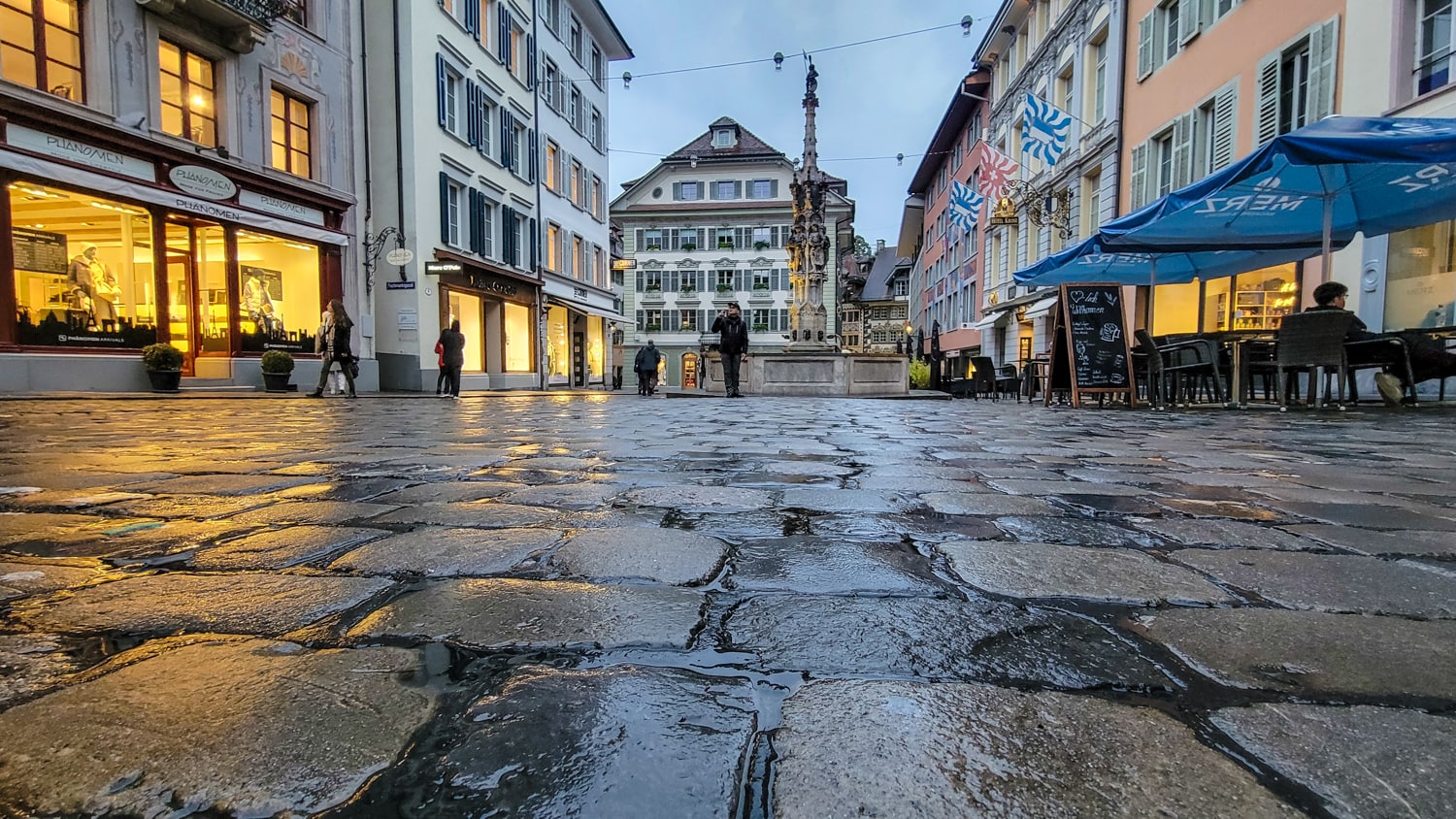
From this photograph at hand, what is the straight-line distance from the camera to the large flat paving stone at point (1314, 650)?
0.96 m

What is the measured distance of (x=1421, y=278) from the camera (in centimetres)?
895

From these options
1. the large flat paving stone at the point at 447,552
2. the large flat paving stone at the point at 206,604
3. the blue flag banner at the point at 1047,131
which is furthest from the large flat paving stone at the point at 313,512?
the blue flag banner at the point at 1047,131

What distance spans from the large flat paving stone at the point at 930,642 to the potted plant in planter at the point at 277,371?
1460 centimetres

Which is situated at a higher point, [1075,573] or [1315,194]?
[1315,194]

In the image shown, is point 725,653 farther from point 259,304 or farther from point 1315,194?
point 259,304

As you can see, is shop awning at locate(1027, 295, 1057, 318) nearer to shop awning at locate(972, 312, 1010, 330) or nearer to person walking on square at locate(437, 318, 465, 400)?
shop awning at locate(972, 312, 1010, 330)

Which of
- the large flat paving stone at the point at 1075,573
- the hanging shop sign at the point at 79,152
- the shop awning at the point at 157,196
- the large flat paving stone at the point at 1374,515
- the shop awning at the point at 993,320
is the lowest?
the large flat paving stone at the point at 1374,515

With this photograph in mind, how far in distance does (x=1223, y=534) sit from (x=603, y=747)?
74.2 inches

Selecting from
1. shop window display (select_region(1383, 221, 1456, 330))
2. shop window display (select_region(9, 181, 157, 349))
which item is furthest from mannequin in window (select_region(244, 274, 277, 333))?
shop window display (select_region(1383, 221, 1456, 330))

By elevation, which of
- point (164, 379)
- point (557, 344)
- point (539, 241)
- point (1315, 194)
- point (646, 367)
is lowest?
point (164, 379)

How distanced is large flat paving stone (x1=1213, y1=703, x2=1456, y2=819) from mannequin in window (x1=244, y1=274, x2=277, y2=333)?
16.4 metres

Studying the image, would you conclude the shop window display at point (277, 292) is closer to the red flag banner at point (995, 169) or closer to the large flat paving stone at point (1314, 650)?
the red flag banner at point (995, 169)

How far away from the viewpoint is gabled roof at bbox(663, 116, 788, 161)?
129 feet

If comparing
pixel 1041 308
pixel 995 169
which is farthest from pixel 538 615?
pixel 1041 308
